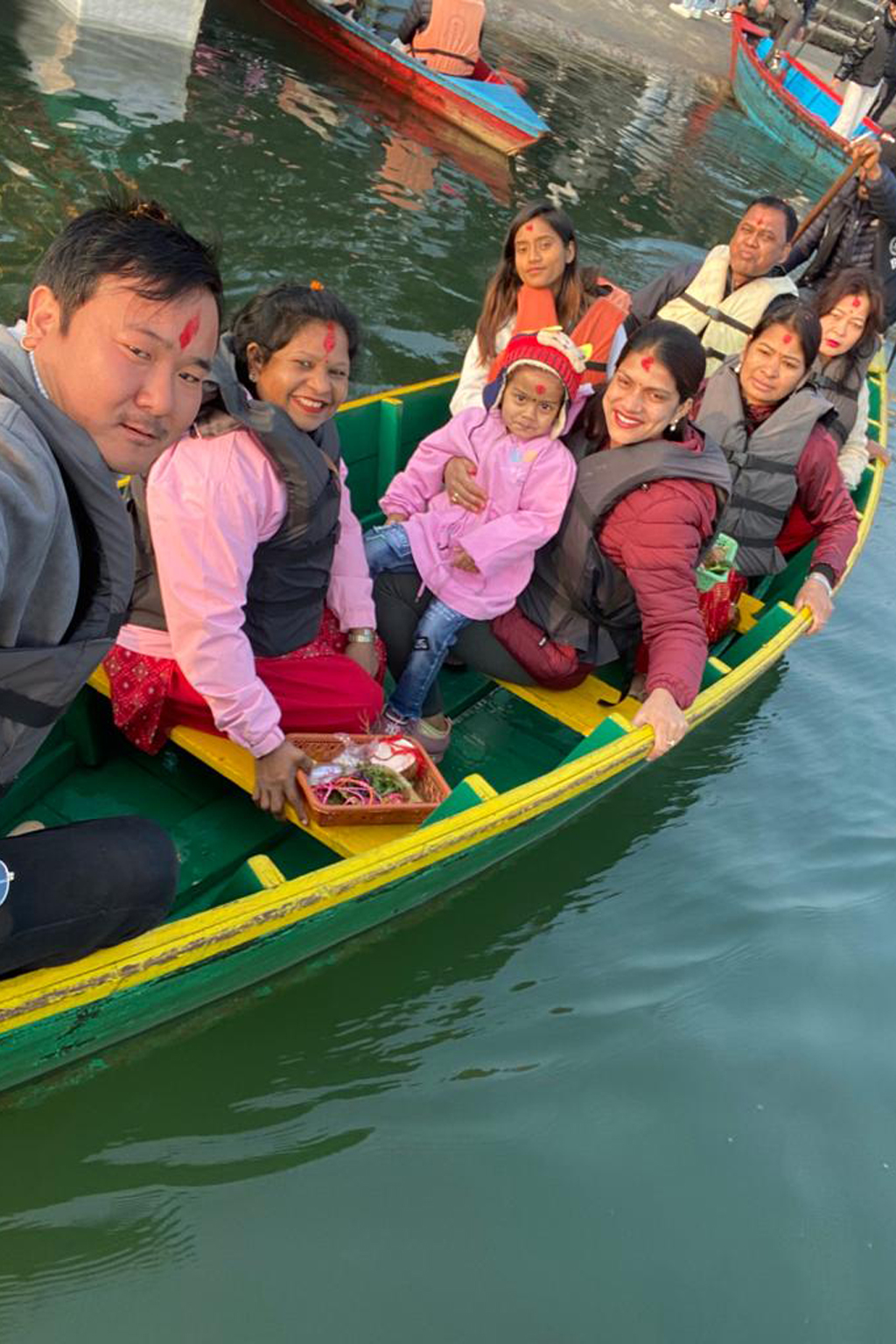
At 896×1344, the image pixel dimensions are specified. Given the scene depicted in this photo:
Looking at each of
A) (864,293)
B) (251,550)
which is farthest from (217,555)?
(864,293)

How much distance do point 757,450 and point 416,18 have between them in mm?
11320

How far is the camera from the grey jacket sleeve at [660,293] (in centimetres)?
566

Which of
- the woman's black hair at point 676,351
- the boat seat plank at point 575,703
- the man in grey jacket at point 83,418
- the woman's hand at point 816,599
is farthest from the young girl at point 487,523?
the man in grey jacket at point 83,418

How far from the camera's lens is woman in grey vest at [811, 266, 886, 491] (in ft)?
16.7

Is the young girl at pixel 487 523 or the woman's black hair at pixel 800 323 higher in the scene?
the woman's black hair at pixel 800 323

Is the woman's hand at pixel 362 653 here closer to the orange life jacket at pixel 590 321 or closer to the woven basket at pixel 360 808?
the woven basket at pixel 360 808

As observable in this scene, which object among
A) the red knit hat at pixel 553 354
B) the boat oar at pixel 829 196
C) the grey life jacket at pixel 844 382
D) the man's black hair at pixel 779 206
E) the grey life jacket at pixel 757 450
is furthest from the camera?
the boat oar at pixel 829 196

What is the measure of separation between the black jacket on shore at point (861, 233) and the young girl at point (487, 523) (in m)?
4.25

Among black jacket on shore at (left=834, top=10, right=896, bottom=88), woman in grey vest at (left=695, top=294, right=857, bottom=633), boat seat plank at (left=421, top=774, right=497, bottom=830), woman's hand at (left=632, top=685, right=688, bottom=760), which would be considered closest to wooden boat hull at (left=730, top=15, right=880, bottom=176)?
black jacket on shore at (left=834, top=10, right=896, bottom=88)

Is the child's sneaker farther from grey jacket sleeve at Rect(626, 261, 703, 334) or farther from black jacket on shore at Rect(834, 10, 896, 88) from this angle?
black jacket on shore at Rect(834, 10, 896, 88)

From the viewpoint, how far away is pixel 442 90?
12547 millimetres

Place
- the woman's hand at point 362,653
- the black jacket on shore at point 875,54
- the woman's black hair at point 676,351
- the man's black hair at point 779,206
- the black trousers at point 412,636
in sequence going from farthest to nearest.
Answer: the black jacket on shore at point 875,54 < the man's black hair at point 779,206 < the black trousers at point 412,636 < the woman's hand at point 362,653 < the woman's black hair at point 676,351

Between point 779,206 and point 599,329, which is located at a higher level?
point 779,206

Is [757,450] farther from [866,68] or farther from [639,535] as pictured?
[866,68]
